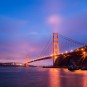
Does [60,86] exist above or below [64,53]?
below

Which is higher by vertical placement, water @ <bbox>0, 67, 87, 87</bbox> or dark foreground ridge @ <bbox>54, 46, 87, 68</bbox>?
dark foreground ridge @ <bbox>54, 46, 87, 68</bbox>

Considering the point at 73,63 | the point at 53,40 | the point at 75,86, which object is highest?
the point at 53,40

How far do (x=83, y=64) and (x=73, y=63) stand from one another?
8.53m

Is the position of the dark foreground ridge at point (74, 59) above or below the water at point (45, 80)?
above

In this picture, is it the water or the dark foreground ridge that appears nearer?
the water

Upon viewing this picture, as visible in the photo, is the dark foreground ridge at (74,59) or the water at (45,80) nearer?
the water at (45,80)

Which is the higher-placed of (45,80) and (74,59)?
(74,59)

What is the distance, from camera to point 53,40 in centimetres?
10219

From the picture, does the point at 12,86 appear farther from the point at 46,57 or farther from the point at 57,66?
the point at 57,66

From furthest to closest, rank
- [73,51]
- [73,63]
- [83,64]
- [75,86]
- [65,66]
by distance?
[65,66]
[83,64]
[73,63]
[73,51]
[75,86]

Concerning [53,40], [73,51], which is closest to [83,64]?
[53,40]

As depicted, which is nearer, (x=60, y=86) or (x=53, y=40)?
(x=60, y=86)

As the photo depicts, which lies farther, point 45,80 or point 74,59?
point 74,59

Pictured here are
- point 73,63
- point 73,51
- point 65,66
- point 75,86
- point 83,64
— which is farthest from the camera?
point 65,66
